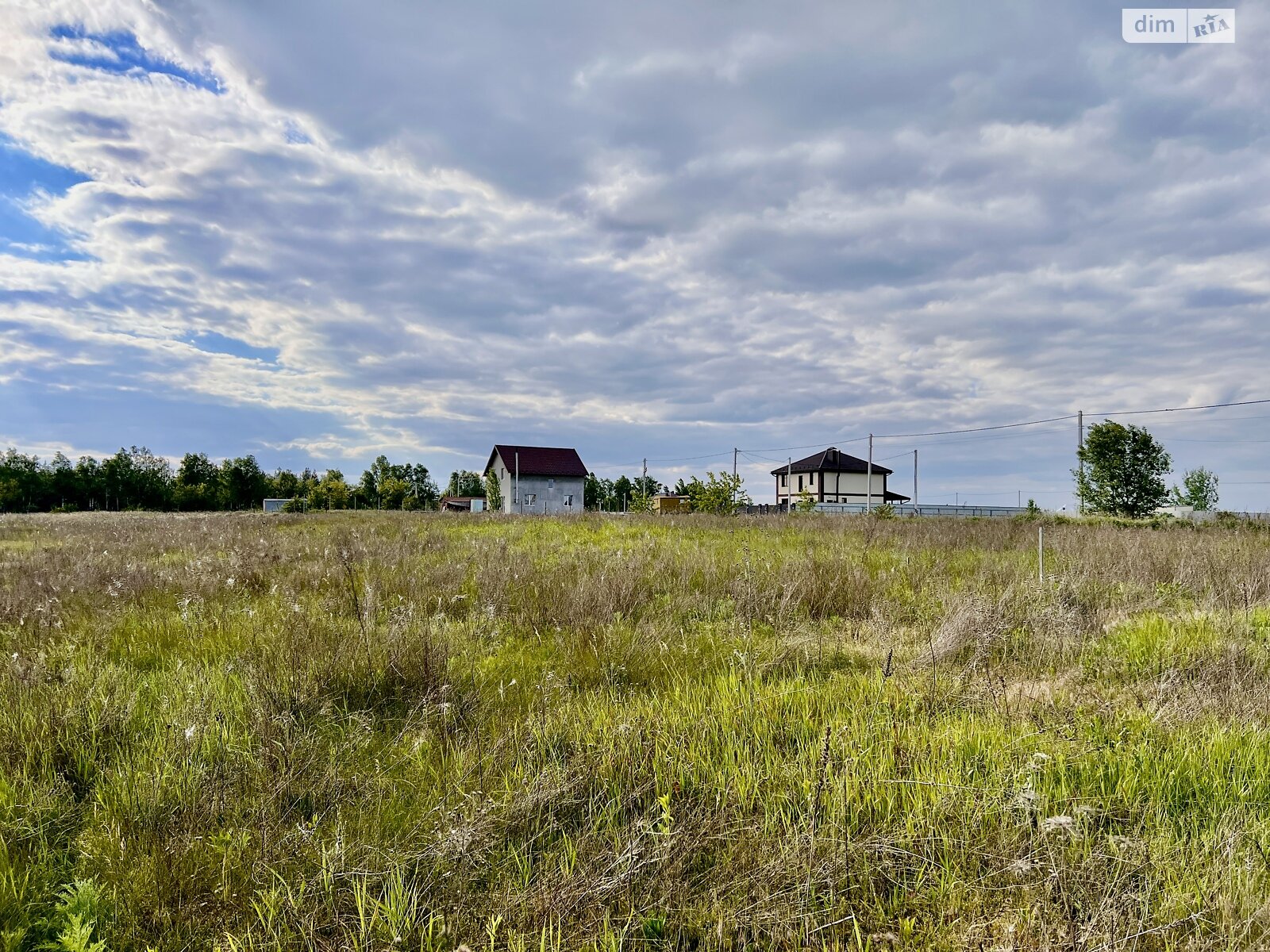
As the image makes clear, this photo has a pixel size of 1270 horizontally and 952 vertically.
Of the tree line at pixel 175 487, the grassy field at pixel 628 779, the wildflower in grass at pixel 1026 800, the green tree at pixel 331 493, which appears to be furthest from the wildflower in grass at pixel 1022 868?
the green tree at pixel 331 493

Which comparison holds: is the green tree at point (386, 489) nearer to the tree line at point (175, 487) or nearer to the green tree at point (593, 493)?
the tree line at point (175, 487)

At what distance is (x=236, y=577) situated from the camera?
269 inches

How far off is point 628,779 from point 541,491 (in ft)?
203

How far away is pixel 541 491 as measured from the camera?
63.7 meters

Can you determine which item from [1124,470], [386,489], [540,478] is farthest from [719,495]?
[386,489]

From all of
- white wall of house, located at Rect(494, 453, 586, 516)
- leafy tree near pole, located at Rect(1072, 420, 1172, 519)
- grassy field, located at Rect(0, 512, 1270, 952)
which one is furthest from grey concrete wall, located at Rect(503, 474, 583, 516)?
grassy field, located at Rect(0, 512, 1270, 952)

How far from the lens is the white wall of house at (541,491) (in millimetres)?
62344

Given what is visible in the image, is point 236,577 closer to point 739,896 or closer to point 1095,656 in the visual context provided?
point 739,896

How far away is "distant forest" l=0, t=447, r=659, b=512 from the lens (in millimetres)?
65438

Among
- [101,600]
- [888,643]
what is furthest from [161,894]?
[101,600]

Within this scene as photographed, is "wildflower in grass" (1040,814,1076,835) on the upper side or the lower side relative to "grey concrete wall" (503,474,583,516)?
lower

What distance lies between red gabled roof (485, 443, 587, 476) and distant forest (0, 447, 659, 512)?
5.88m

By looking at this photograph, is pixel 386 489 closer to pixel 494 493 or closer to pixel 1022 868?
pixel 494 493

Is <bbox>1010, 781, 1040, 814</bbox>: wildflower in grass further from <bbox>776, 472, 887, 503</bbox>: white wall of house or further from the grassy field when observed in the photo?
<bbox>776, 472, 887, 503</bbox>: white wall of house
